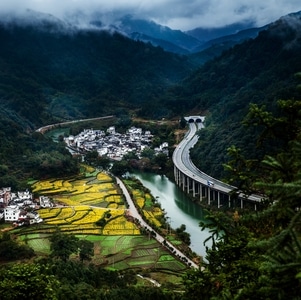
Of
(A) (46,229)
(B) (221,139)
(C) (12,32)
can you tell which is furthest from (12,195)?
(C) (12,32)

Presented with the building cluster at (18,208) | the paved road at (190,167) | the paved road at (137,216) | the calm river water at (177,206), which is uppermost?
the paved road at (190,167)

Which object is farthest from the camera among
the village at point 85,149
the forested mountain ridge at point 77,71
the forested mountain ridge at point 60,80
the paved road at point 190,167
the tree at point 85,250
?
the forested mountain ridge at point 77,71

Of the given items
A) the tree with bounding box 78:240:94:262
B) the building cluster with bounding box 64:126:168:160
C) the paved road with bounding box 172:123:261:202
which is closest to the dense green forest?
the paved road with bounding box 172:123:261:202

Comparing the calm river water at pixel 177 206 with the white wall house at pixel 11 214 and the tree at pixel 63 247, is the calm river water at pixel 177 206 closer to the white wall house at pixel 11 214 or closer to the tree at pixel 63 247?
the tree at pixel 63 247

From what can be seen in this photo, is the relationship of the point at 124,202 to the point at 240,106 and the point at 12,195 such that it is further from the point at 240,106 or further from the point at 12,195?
the point at 240,106

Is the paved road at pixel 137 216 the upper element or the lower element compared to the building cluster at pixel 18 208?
upper

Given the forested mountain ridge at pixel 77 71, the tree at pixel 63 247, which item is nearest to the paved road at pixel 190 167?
the tree at pixel 63 247

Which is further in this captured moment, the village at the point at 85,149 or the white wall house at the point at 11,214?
the village at the point at 85,149
